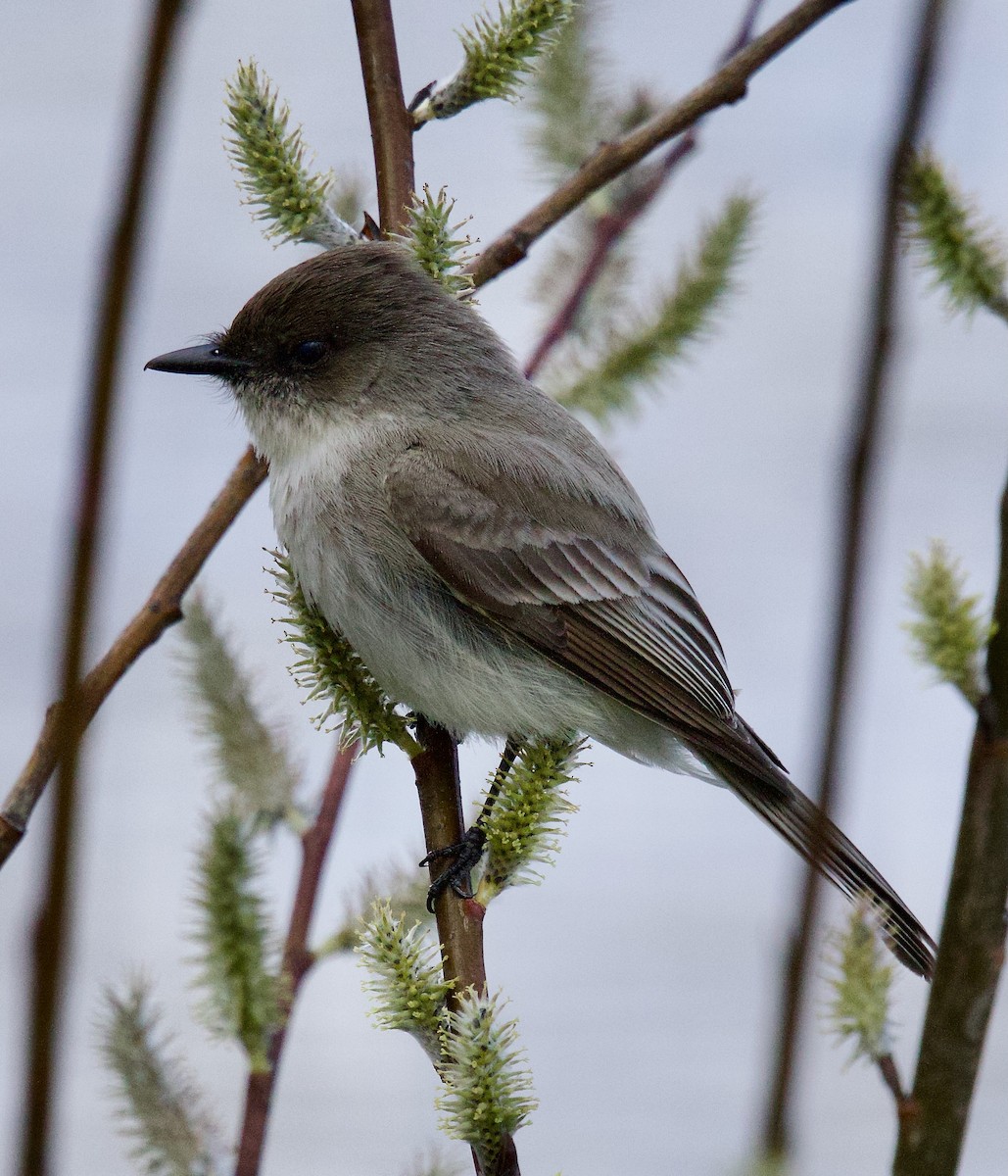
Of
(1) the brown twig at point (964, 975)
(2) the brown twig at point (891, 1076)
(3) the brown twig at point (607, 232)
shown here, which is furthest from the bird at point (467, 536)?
(1) the brown twig at point (964, 975)

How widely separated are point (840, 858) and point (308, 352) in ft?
3.04

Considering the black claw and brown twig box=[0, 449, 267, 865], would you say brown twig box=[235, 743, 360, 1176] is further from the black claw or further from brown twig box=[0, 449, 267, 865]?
brown twig box=[0, 449, 267, 865]

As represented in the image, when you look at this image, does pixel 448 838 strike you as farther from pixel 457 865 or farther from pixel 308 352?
pixel 308 352

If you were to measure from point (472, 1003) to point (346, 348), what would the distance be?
42.8 inches

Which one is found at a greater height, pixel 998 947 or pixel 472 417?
pixel 472 417

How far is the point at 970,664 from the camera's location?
995mm

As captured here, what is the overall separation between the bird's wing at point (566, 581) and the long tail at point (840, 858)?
0.03m

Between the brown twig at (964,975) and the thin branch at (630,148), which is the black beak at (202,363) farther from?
the brown twig at (964,975)

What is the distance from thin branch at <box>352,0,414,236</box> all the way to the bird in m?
0.18

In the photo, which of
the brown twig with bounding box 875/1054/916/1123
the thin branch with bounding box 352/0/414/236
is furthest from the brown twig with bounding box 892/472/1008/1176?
the thin branch with bounding box 352/0/414/236

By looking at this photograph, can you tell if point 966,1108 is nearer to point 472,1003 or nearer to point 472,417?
point 472,1003

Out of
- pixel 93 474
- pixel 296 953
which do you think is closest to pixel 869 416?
pixel 93 474

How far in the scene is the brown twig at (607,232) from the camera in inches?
64.6

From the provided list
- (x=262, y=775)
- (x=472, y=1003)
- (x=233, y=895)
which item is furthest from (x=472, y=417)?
(x=472, y=1003)
